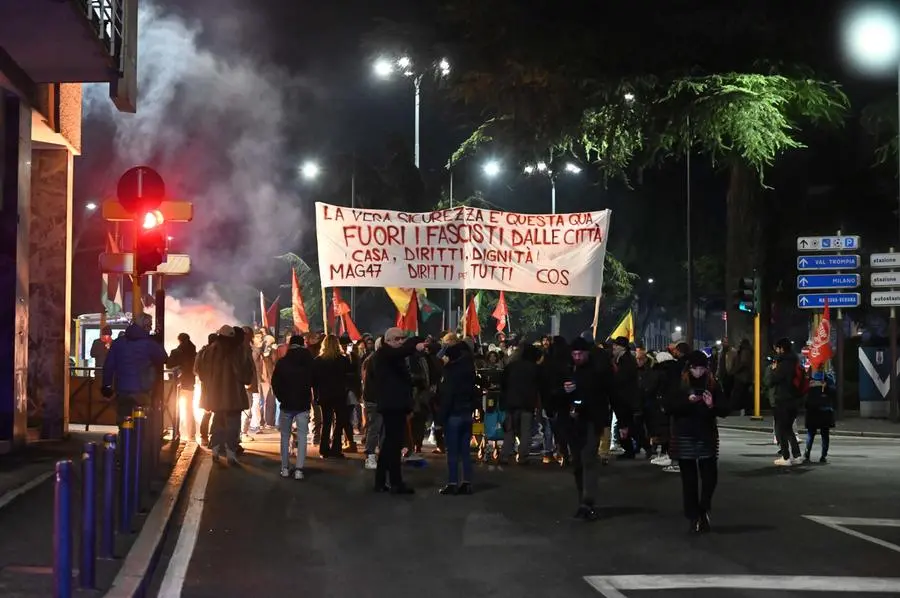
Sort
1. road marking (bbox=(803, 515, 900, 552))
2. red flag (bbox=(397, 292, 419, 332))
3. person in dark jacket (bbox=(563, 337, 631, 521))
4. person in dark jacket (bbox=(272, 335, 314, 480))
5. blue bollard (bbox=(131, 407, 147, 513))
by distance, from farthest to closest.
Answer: red flag (bbox=(397, 292, 419, 332)), person in dark jacket (bbox=(272, 335, 314, 480)), person in dark jacket (bbox=(563, 337, 631, 521)), road marking (bbox=(803, 515, 900, 552)), blue bollard (bbox=(131, 407, 147, 513))

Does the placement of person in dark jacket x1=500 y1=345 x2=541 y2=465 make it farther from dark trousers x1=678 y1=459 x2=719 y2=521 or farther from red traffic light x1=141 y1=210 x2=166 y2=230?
dark trousers x1=678 y1=459 x2=719 y2=521

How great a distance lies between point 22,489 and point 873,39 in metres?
16.4

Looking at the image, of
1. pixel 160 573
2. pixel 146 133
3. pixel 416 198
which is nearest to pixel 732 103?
pixel 160 573

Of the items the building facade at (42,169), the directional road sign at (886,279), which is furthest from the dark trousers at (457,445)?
the directional road sign at (886,279)

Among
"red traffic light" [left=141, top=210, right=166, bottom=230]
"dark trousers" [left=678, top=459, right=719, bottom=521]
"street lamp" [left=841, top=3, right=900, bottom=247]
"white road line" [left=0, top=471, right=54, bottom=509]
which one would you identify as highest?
"street lamp" [left=841, top=3, right=900, bottom=247]

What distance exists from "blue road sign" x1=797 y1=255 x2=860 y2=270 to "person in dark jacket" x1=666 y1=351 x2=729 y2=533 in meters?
17.3

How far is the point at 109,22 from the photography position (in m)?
14.9

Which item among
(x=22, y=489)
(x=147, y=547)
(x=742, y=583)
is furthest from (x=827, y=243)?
(x=147, y=547)

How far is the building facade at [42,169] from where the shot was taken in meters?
14.1

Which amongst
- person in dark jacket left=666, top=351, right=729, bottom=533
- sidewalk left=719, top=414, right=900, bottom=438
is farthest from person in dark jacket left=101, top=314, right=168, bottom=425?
sidewalk left=719, top=414, right=900, bottom=438

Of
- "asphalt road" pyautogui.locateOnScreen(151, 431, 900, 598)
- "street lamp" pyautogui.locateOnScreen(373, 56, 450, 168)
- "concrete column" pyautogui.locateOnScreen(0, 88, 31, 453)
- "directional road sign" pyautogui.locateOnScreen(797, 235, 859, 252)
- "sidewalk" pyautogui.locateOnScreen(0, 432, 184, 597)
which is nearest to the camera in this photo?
"sidewalk" pyautogui.locateOnScreen(0, 432, 184, 597)

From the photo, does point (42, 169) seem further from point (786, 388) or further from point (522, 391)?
point (786, 388)

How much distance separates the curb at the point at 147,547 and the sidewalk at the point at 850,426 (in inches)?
574

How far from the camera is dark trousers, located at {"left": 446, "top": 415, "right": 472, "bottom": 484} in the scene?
13125mm
